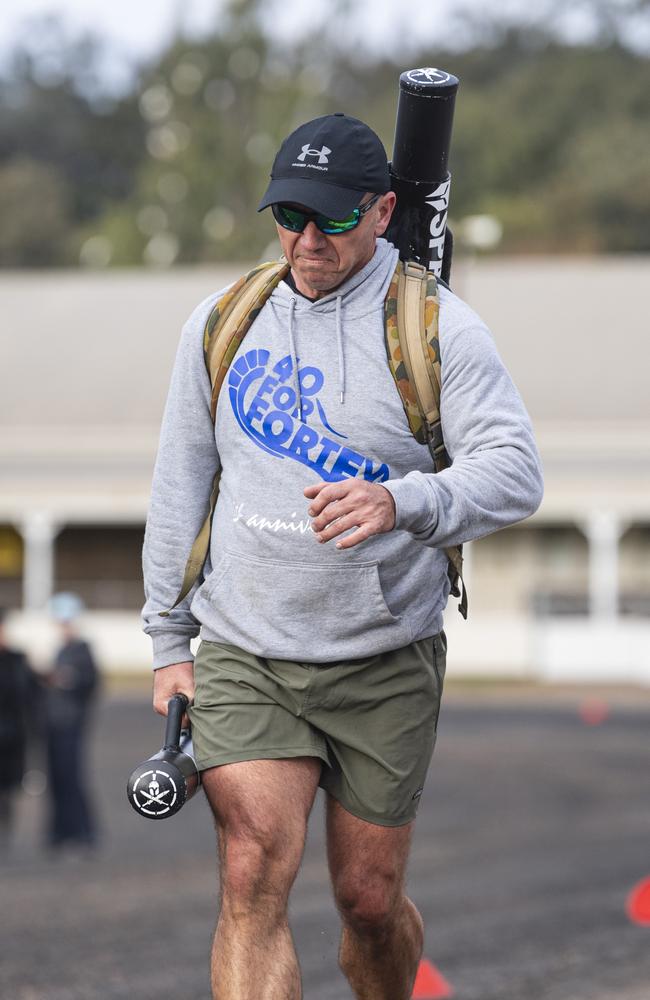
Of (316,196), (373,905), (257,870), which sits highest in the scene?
(316,196)

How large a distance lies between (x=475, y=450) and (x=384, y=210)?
2.27 feet

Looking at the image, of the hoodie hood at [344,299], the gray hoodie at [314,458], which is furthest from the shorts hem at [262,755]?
the hoodie hood at [344,299]

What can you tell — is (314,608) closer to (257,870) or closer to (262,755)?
(262,755)

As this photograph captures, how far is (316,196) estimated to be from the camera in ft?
13.9

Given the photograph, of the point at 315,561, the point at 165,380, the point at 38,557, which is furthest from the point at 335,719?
the point at 165,380

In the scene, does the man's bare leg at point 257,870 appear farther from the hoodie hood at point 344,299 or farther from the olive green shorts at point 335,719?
the hoodie hood at point 344,299

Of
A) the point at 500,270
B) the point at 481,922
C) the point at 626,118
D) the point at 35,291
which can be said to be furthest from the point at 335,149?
the point at 626,118

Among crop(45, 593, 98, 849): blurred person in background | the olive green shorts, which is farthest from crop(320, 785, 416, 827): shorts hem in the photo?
crop(45, 593, 98, 849): blurred person in background

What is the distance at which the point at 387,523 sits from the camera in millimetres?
3814

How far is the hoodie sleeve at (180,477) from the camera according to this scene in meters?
4.52

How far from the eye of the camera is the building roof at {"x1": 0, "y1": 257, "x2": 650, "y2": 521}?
3438 centimetres

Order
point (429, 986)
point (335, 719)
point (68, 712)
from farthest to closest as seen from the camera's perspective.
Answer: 1. point (68, 712)
2. point (429, 986)
3. point (335, 719)

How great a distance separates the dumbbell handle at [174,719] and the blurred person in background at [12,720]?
28.8ft

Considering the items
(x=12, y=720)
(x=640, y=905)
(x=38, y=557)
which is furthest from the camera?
(x=38, y=557)
